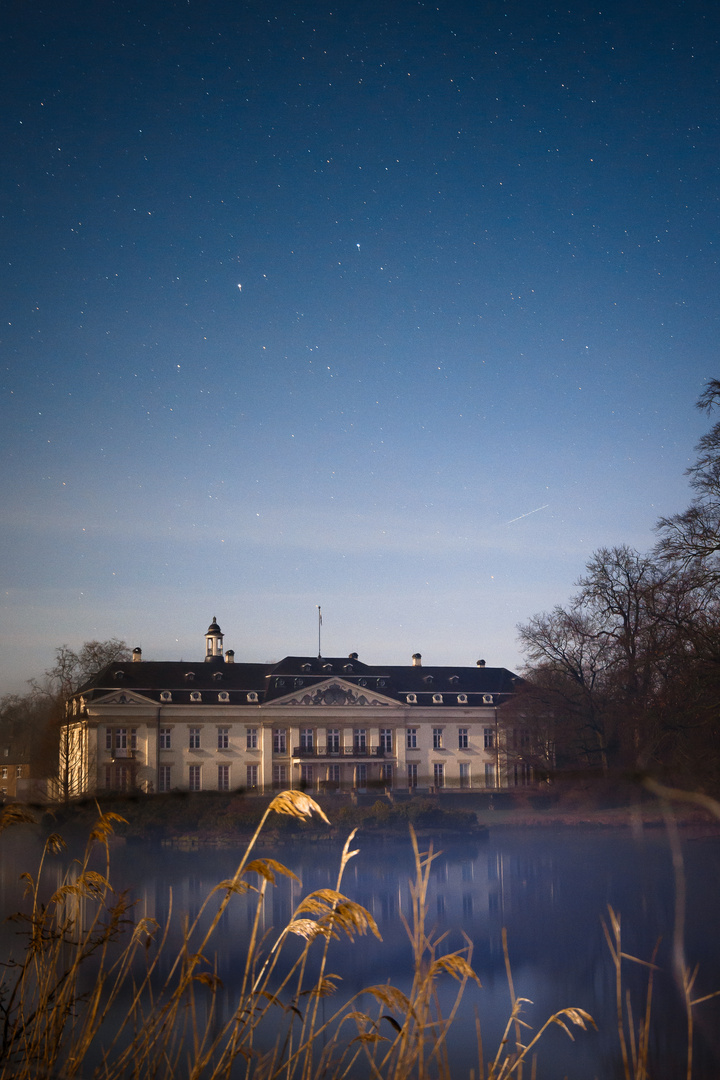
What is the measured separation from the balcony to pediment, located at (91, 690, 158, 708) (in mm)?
9334

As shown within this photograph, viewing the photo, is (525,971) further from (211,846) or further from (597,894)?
(211,846)

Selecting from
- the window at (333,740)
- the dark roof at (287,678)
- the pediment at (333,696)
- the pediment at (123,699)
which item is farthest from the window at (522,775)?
the pediment at (123,699)

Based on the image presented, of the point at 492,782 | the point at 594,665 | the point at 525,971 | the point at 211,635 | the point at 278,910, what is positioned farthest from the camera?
the point at 211,635

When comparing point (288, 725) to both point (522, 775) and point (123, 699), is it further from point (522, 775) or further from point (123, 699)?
point (522, 775)

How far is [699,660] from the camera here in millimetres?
17672

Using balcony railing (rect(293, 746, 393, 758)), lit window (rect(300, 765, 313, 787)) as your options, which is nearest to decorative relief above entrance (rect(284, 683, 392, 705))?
balcony railing (rect(293, 746, 393, 758))

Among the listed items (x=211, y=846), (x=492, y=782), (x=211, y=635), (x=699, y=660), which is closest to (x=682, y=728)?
(x=699, y=660)

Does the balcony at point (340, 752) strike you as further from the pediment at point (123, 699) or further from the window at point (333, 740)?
the pediment at point (123, 699)

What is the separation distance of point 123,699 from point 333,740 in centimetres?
1287

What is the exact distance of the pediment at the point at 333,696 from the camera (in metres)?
54.7

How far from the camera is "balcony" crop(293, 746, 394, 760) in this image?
54.3 meters

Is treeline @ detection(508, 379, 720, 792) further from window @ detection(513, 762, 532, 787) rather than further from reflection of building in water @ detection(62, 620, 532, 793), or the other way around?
reflection of building in water @ detection(62, 620, 532, 793)

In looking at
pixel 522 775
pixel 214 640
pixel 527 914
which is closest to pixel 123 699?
pixel 214 640

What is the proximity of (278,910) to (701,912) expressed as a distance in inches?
368
